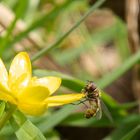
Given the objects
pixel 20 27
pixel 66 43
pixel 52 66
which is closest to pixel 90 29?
pixel 66 43

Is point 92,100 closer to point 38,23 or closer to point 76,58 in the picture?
point 38,23

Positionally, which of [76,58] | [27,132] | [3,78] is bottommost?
[76,58]

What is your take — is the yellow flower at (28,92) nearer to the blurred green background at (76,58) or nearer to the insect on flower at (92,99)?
the blurred green background at (76,58)

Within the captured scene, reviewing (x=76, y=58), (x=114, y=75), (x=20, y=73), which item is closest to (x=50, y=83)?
(x=20, y=73)

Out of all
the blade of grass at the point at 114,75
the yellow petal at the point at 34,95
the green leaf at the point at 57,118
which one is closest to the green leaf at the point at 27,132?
the yellow petal at the point at 34,95

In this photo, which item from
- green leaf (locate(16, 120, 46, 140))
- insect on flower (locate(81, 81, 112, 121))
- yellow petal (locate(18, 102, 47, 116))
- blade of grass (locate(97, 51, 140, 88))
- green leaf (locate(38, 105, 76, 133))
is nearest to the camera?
yellow petal (locate(18, 102, 47, 116))

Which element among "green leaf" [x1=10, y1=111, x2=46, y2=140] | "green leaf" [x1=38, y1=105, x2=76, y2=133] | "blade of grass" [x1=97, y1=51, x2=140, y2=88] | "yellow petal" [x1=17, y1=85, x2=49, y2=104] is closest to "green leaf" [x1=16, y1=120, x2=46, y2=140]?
"green leaf" [x1=10, y1=111, x2=46, y2=140]

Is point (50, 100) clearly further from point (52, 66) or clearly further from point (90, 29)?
point (90, 29)

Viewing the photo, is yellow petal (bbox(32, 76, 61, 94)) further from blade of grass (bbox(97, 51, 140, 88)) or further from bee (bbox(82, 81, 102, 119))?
blade of grass (bbox(97, 51, 140, 88))
